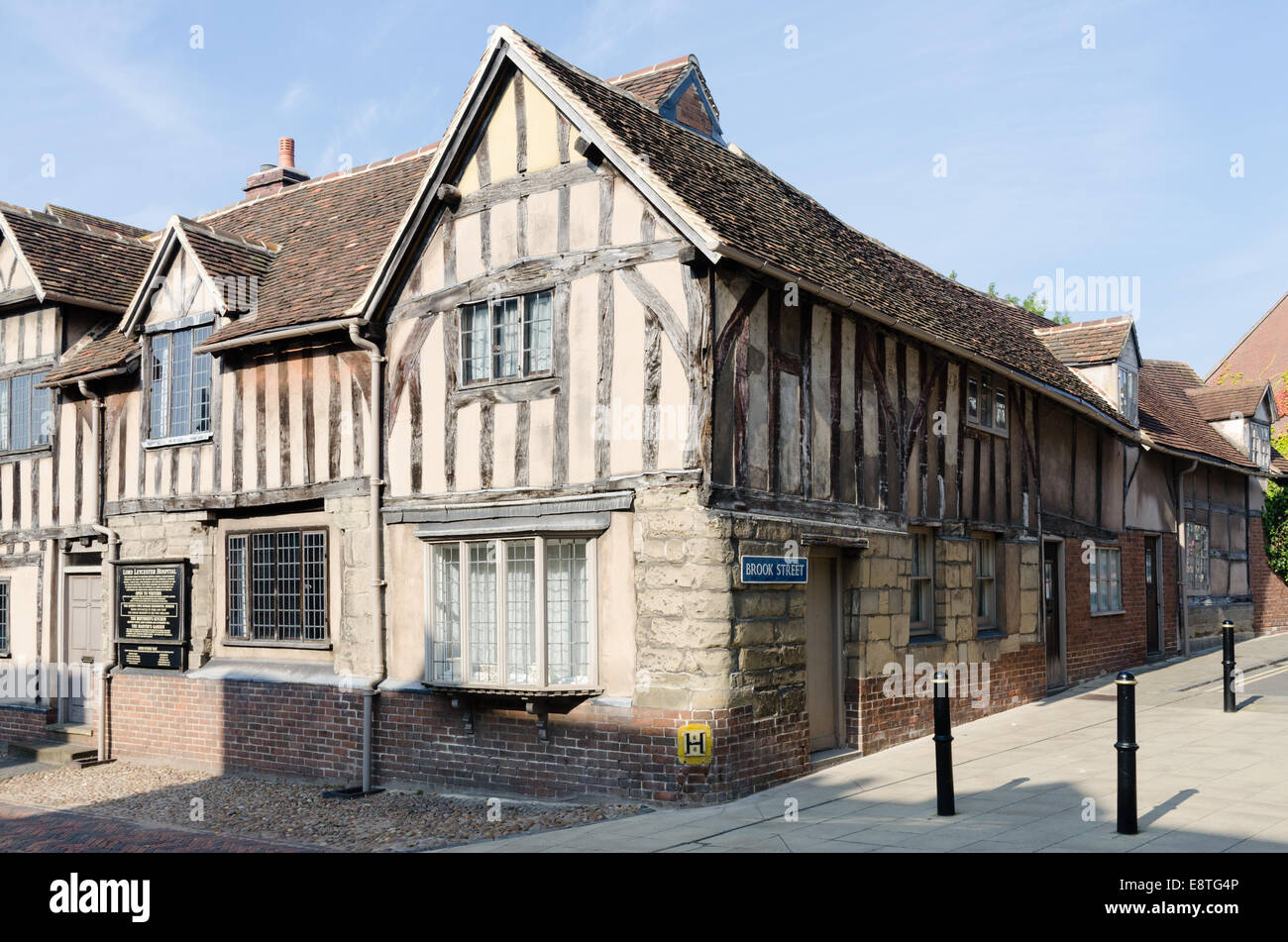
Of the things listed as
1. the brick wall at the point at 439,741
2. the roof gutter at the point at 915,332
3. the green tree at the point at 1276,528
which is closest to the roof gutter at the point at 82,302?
the brick wall at the point at 439,741

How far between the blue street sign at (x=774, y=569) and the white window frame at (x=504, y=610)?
58.7 inches

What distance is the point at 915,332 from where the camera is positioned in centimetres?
1346

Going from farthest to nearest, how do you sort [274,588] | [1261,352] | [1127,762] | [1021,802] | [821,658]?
1. [1261,352]
2. [274,588]
3. [821,658]
4. [1021,802]
5. [1127,762]

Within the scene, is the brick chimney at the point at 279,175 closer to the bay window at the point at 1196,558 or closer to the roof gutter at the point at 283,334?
the roof gutter at the point at 283,334

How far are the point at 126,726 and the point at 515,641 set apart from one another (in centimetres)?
731

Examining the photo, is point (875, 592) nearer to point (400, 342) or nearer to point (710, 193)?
point (710, 193)

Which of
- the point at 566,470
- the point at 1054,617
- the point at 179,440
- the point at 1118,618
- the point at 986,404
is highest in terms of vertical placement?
the point at 986,404

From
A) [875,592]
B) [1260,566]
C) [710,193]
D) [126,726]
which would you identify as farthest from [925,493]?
[1260,566]

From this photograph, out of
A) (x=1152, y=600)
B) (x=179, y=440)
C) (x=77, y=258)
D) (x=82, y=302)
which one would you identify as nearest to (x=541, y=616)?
(x=179, y=440)

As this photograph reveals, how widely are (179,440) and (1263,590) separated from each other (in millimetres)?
23116

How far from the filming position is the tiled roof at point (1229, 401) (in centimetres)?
2620

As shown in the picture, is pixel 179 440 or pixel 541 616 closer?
pixel 541 616

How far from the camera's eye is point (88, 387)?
1703 centimetres

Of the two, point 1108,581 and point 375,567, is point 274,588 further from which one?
point 1108,581
